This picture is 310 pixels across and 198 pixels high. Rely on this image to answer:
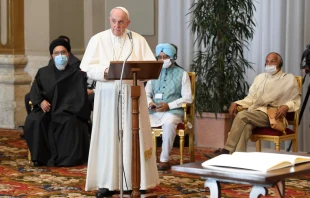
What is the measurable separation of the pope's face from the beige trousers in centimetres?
201

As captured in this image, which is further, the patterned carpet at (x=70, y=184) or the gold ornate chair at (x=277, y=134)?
the gold ornate chair at (x=277, y=134)

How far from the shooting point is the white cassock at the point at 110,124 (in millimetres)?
6059

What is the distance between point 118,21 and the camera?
236 inches

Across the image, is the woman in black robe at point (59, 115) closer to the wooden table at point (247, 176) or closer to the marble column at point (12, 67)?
the marble column at point (12, 67)

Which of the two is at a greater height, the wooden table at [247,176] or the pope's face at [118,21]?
the pope's face at [118,21]

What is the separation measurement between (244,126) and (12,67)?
513cm

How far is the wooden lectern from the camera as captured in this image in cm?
541

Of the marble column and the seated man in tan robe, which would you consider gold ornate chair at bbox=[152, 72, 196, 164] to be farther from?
the marble column

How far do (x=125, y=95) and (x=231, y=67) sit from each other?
3.02 m

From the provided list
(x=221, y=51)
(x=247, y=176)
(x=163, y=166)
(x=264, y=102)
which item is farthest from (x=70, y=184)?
(x=247, y=176)

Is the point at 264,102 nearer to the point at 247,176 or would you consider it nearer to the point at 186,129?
the point at 186,129

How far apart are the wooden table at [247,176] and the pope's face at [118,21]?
2278mm

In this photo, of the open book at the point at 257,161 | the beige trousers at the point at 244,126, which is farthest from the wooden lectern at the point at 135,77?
the beige trousers at the point at 244,126

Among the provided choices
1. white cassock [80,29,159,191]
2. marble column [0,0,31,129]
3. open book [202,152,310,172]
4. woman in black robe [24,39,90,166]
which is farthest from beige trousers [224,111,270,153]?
marble column [0,0,31,129]
